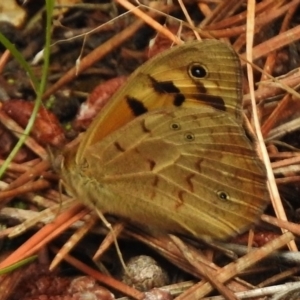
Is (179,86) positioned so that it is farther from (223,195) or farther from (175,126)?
(223,195)

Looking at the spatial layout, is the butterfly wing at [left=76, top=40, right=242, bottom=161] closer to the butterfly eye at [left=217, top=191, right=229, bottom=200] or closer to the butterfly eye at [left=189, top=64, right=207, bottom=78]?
the butterfly eye at [left=189, top=64, right=207, bottom=78]

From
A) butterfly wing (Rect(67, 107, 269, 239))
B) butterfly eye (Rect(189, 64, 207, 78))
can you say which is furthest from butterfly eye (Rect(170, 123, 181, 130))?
butterfly eye (Rect(189, 64, 207, 78))

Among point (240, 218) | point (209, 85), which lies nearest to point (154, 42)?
point (209, 85)

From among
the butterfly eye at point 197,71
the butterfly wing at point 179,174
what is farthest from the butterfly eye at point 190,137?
the butterfly eye at point 197,71

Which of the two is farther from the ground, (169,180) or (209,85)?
(209,85)

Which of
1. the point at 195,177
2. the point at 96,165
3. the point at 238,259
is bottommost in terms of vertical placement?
the point at 238,259

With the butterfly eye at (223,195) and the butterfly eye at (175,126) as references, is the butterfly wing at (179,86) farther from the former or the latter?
the butterfly eye at (223,195)

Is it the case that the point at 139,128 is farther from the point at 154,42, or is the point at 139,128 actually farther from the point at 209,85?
the point at 154,42
